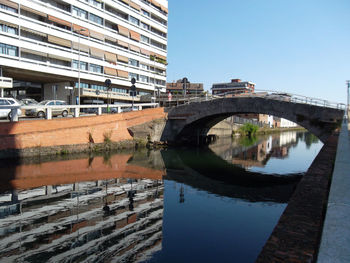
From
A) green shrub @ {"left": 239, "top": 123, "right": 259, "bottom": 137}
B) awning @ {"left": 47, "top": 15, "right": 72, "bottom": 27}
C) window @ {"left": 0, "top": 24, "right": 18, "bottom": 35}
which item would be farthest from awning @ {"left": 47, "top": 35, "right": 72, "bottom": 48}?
green shrub @ {"left": 239, "top": 123, "right": 259, "bottom": 137}

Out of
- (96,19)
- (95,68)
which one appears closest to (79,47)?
(95,68)

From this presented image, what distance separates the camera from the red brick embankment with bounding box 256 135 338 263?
327cm

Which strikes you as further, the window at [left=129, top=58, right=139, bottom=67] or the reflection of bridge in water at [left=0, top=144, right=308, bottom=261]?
the window at [left=129, top=58, right=139, bottom=67]

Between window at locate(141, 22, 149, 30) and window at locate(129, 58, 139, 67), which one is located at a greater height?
window at locate(141, 22, 149, 30)

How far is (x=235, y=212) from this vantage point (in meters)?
9.64

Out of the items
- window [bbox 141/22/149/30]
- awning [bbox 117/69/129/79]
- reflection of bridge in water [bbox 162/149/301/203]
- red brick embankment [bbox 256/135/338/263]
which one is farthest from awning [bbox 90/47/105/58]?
red brick embankment [bbox 256/135/338/263]

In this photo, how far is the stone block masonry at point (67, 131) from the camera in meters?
17.7

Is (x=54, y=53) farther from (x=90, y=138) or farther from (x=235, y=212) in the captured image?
(x=235, y=212)

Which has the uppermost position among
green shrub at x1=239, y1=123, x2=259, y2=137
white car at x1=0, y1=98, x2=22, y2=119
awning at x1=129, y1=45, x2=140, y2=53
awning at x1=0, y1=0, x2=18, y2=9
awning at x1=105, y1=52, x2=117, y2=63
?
awning at x1=0, y1=0, x2=18, y2=9

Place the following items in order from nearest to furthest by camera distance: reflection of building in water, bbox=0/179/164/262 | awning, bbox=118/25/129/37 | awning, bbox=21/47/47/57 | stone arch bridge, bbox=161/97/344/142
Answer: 1. reflection of building in water, bbox=0/179/164/262
2. stone arch bridge, bbox=161/97/344/142
3. awning, bbox=21/47/47/57
4. awning, bbox=118/25/129/37

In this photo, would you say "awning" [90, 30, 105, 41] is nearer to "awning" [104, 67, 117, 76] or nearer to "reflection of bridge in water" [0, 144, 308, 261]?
"awning" [104, 67, 117, 76]

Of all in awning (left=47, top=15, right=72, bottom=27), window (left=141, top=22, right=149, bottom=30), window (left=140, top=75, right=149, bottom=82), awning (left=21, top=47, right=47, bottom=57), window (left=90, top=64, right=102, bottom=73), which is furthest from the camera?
window (left=140, top=75, right=149, bottom=82)

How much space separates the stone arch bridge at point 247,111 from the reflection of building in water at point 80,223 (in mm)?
15893

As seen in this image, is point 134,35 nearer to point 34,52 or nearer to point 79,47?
point 79,47
